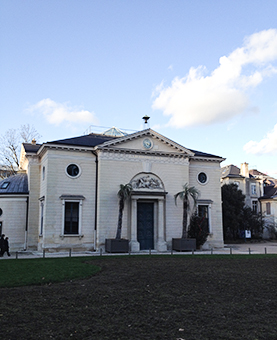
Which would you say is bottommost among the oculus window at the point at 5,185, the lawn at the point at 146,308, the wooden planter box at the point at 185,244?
the lawn at the point at 146,308

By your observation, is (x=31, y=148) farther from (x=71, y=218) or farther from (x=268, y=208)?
(x=268, y=208)

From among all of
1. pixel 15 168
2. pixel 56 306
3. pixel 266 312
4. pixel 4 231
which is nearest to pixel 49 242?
pixel 4 231

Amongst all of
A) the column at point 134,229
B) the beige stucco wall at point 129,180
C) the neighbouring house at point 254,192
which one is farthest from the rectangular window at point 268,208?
the column at point 134,229

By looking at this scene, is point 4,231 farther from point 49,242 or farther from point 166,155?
point 166,155

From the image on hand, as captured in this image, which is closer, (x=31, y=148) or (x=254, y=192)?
(x=31, y=148)

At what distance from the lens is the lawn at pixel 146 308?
6.78 metres

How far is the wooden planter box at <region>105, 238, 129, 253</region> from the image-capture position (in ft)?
78.1

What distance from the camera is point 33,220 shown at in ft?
89.0

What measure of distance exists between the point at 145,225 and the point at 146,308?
17.9m

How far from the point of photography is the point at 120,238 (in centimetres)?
2466

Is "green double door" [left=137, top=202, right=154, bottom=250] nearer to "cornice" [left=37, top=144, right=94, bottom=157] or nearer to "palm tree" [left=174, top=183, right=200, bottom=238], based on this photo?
"palm tree" [left=174, top=183, right=200, bottom=238]

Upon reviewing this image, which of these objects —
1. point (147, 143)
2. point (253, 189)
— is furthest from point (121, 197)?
point (253, 189)

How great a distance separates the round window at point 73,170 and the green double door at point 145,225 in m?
5.19

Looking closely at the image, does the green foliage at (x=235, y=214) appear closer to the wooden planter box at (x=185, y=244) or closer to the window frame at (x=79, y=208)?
the wooden planter box at (x=185, y=244)
